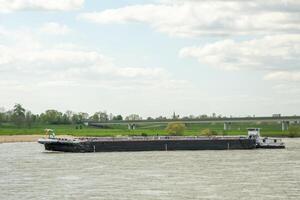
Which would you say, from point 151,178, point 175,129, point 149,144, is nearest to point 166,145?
point 149,144

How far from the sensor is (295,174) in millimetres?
68312

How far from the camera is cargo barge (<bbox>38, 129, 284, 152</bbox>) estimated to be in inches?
4488

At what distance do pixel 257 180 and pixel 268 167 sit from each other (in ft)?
46.3

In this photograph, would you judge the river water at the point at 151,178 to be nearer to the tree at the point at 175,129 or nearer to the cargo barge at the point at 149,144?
the cargo barge at the point at 149,144

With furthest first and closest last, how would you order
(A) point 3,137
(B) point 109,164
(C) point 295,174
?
(A) point 3,137
(B) point 109,164
(C) point 295,174

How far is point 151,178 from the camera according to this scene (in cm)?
6569

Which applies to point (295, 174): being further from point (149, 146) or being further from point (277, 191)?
point (149, 146)

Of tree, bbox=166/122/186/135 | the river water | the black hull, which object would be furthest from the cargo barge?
tree, bbox=166/122/186/135

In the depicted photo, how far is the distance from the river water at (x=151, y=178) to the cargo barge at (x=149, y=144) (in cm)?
2251

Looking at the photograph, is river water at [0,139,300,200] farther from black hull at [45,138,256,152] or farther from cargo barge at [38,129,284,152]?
black hull at [45,138,256,152]

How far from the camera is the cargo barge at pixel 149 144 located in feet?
374

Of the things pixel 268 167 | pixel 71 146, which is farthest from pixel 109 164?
pixel 71 146

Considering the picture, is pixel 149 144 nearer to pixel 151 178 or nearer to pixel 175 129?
pixel 151 178

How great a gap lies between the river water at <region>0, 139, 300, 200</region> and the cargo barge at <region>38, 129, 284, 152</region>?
22509 mm
